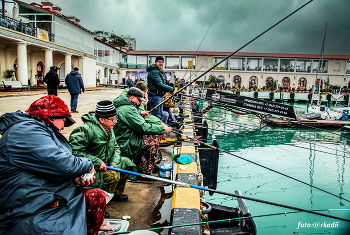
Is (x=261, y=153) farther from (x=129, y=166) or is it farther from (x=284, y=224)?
(x=129, y=166)

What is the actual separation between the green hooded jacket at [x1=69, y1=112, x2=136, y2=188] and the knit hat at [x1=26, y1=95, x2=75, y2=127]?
0.56m

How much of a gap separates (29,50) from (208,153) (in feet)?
68.1

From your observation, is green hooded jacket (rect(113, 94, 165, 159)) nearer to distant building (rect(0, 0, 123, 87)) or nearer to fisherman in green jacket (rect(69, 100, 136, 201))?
fisherman in green jacket (rect(69, 100, 136, 201))

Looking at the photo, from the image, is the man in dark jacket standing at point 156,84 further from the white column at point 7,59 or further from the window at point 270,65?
the window at point 270,65

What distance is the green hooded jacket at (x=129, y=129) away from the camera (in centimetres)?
341

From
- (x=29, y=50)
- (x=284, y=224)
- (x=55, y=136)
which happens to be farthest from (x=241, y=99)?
(x=29, y=50)

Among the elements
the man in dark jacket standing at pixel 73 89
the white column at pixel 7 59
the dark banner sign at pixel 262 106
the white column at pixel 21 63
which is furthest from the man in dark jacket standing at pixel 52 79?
the white column at pixel 7 59

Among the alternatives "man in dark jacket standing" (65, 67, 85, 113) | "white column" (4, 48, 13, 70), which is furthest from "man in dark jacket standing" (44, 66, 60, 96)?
"white column" (4, 48, 13, 70)

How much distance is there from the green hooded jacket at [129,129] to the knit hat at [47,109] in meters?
1.48

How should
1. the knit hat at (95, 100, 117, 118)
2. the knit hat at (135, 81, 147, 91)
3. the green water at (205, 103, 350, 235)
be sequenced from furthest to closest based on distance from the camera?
the green water at (205, 103, 350, 235) → the knit hat at (135, 81, 147, 91) → the knit hat at (95, 100, 117, 118)

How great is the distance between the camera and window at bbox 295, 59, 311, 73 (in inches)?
1677

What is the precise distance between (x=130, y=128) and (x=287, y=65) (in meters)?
46.7

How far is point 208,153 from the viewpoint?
5535 millimetres

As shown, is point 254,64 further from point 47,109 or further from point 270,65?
point 47,109
